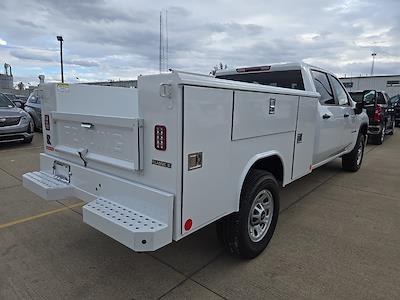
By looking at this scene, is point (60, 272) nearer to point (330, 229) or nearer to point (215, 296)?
point (215, 296)

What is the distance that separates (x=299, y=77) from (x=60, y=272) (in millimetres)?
3728

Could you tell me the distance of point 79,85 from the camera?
3430 millimetres

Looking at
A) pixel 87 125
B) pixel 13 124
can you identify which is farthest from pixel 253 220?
pixel 13 124

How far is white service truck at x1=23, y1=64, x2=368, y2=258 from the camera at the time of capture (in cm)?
215

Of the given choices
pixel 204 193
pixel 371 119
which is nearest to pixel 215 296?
pixel 204 193

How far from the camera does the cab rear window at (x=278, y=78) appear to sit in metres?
4.35

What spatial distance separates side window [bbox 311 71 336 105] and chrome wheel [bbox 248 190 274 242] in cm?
209

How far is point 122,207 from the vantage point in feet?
8.27

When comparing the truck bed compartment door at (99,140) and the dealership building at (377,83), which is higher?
the dealership building at (377,83)

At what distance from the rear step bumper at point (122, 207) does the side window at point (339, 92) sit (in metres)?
4.06

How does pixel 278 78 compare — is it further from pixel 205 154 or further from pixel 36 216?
pixel 36 216


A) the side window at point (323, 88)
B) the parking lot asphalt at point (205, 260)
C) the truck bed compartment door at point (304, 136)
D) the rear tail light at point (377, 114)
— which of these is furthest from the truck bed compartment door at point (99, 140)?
the rear tail light at point (377, 114)

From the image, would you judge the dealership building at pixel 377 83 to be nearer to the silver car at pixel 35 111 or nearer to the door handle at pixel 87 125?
the silver car at pixel 35 111

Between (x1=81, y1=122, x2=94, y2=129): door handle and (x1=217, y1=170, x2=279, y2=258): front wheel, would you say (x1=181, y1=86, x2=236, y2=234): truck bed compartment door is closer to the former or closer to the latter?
(x1=217, y1=170, x2=279, y2=258): front wheel
